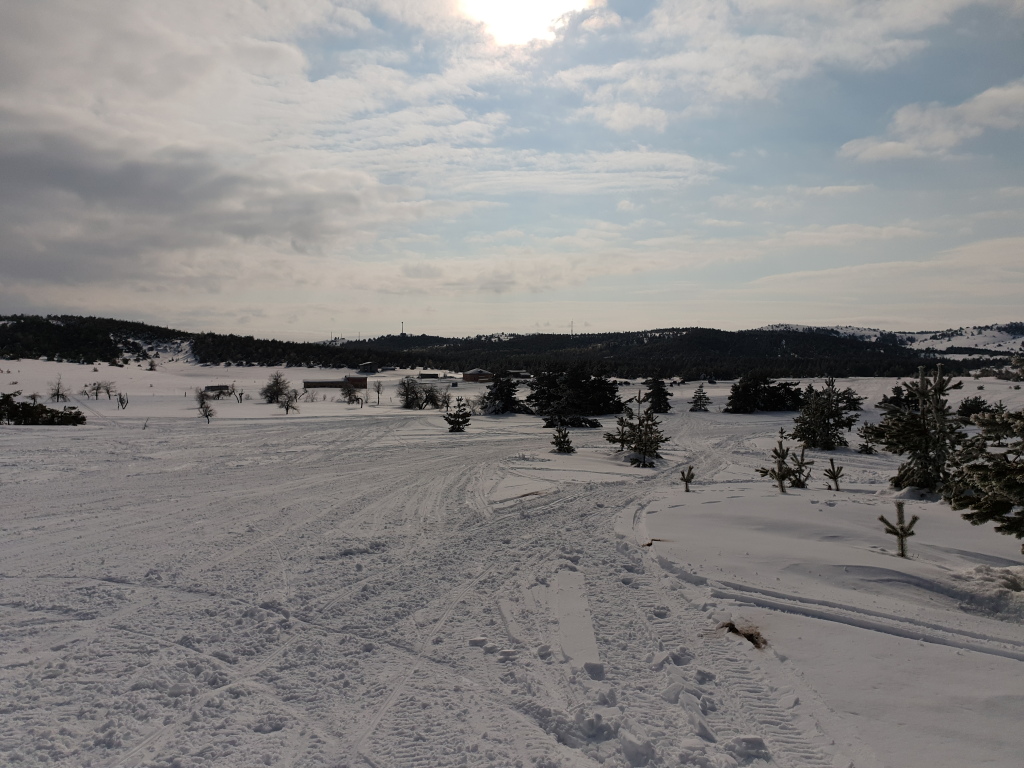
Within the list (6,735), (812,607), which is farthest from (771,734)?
(6,735)

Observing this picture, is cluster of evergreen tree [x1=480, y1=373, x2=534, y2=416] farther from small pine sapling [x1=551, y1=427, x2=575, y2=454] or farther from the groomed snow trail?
the groomed snow trail

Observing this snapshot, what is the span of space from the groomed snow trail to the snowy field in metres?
0.03

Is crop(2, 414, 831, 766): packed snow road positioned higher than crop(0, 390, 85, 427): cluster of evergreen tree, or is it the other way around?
crop(0, 390, 85, 427): cluster of evergreen tree

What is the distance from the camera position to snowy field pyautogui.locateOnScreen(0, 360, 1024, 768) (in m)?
4.38

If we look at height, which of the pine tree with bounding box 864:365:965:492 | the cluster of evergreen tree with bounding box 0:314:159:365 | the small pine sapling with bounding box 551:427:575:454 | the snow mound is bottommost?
the small pine sapling with bounding box 551:427:575:454

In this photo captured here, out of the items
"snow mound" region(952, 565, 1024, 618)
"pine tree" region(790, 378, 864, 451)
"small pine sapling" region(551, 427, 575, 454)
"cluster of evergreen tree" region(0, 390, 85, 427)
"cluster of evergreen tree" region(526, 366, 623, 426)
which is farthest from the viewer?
"cluster of evergreen tree" region(526, 366, 623, 426)

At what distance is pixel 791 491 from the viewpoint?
1535cm

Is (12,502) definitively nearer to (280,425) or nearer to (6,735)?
(6,735)

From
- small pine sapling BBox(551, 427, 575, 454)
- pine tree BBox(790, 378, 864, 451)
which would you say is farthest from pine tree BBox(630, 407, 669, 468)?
pine tree BBox(790, 378, 864, 451)

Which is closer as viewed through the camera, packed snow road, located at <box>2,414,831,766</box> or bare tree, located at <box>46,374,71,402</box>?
packed snow road, located at <box>2,414,831,766</box>

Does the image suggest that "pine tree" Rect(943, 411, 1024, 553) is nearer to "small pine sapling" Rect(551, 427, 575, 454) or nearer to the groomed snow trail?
the groomed snow trail

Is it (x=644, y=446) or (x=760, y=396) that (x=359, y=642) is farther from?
(x=760, y=396)

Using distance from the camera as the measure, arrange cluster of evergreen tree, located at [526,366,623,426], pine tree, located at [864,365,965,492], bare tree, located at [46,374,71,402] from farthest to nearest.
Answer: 1. cluster of evergreen tree, located at [526,366,623,426]
2. bare tree, located at [46,374,71,402]
3. pine tree, located at [864,365,965,492]

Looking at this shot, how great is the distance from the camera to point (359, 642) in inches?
239
